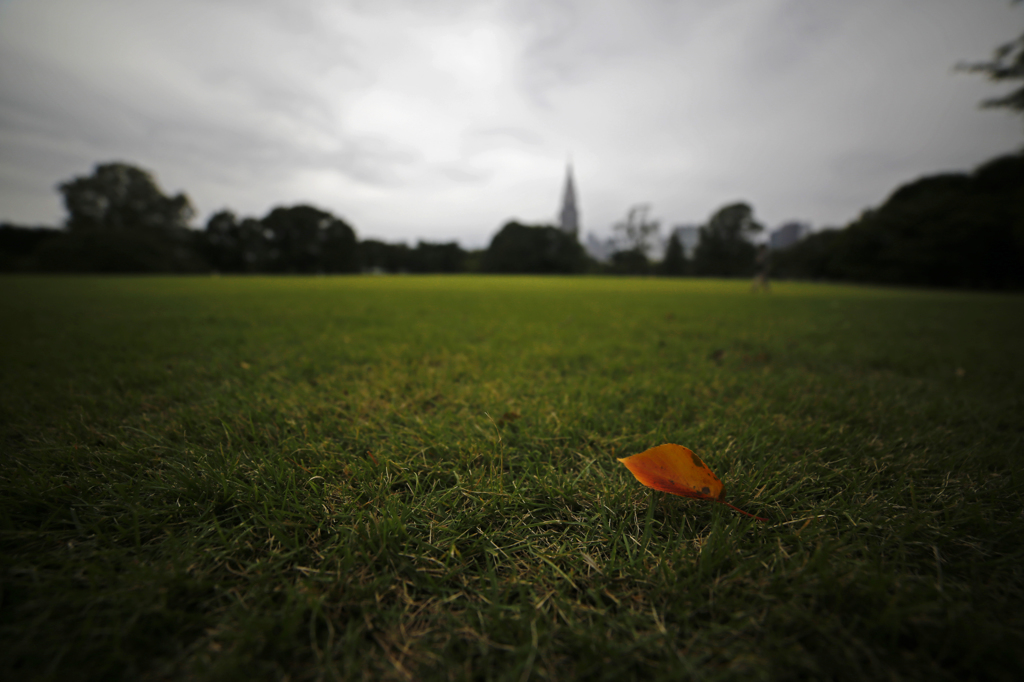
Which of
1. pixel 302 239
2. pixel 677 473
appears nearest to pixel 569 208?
pixel 302 239

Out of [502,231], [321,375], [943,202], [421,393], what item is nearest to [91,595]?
[421,393]

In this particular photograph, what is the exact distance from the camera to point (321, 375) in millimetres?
1864

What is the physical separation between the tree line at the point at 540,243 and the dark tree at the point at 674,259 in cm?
11

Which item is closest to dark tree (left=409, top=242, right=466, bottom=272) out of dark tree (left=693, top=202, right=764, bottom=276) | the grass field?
dark tree (left=693, top=202, right=764, bottom=276)

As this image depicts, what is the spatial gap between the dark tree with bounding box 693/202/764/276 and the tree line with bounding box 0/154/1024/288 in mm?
107

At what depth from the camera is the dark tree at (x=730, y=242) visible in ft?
124

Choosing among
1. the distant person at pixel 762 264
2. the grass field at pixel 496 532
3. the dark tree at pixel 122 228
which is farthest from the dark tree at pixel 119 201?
the distant person at pixel 762 264

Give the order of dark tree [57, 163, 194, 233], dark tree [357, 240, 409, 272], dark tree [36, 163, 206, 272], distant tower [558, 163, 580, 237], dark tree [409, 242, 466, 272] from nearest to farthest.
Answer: dark tree [36, 163, 206, 272] < dark tree [57, 163, 194, 233] < dark tree [357, 240, 409, 272] < dark tree [409, 242, 466, 272] < distant tower [558, 163, 580, 237]

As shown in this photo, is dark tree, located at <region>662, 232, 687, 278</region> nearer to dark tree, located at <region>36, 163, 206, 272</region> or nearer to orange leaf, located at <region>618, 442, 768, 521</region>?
orange leaf, located at <region>618, 442, 768, 521</region>

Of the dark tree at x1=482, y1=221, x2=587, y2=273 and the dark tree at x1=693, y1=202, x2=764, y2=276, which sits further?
the dark tree at x1=482, y1=221, x2=587, y2=273

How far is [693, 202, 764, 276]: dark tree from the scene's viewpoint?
37.7 m

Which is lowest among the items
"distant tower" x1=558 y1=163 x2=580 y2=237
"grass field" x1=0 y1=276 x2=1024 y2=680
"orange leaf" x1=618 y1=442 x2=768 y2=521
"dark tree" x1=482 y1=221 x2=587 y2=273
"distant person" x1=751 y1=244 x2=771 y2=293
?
"grass field" x1=0 y1=276 x2=1024 y2=680

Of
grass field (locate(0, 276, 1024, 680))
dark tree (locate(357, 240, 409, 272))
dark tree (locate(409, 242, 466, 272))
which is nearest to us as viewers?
grass field (locate(0, 276, 1024, 680))

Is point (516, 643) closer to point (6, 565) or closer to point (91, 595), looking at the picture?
point (91, 595)
